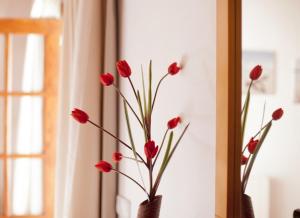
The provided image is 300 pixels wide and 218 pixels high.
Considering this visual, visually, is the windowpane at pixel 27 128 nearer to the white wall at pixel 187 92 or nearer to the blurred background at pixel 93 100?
the blurred background at pixel 93 100

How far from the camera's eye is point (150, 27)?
149 cm

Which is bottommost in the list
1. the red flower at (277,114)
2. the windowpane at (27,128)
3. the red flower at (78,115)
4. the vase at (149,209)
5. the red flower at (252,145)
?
the vase at (149,209)

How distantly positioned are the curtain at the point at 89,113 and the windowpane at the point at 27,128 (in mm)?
673

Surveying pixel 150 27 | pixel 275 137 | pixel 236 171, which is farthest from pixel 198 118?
pixel 150 27

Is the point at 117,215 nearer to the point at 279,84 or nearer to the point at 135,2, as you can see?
the point at 135,2

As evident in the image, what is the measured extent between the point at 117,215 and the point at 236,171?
1177mm

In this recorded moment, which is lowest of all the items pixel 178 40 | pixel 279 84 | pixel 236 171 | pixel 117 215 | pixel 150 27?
pixel 117 215

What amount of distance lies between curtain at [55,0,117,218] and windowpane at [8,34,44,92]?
0.70m

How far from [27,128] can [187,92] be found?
5.75ft

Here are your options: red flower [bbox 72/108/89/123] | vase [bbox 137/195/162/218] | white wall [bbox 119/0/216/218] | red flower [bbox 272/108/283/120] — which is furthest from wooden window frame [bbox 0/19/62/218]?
red flower [bbox 272/108/283/120]

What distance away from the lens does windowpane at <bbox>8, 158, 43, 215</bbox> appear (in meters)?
2.51

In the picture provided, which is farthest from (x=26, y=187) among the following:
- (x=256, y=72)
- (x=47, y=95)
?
(x=256, y=72)

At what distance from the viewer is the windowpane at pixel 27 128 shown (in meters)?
2.53

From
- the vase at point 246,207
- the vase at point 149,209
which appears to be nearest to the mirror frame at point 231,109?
the vase at point 246,207
